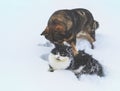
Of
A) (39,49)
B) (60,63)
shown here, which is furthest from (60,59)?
(39,49)

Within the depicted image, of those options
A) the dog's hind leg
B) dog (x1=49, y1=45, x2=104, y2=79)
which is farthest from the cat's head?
the dog's hind leg

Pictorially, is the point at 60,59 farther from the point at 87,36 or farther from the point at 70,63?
the point at 87,36

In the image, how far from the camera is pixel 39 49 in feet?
4.53

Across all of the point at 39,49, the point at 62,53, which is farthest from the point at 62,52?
the point at 39,49

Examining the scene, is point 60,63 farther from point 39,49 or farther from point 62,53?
point 39,49

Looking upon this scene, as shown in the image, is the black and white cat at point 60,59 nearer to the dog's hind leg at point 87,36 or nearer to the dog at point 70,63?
the dog at point 70,63

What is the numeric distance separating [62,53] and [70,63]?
0.14ft

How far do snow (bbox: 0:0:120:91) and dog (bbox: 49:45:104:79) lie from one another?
0.02 m

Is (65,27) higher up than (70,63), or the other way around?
(65,27)

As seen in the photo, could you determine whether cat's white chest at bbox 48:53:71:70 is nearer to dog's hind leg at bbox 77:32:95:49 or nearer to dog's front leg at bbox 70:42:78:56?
dog's front leg at bbox 70:42:78:56

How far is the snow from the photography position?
1222 millimetres

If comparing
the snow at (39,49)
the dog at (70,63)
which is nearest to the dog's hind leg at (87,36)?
the snow at (39,49)

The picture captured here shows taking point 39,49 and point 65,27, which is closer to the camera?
point 65,27

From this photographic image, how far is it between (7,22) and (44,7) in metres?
0.23
